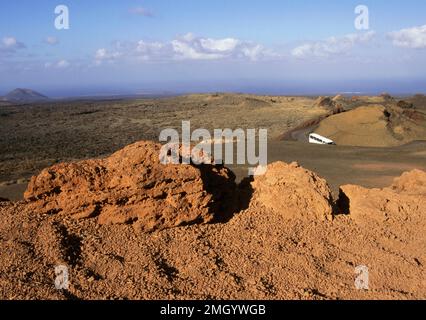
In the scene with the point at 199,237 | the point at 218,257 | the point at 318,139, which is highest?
the point at 199,237

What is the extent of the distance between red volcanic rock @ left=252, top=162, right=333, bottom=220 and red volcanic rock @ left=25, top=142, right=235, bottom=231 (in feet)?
3.68

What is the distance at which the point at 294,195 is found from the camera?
716 cm

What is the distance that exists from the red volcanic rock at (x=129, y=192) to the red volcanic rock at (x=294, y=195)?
112cm

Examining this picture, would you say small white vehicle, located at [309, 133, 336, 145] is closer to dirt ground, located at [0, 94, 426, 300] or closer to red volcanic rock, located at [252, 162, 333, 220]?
dirt ground, located at [0, 94, 426, 300]

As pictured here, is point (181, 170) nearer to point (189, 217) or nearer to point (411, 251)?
point (189, 217)

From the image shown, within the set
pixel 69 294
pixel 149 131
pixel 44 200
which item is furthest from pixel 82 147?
pixel 69 294

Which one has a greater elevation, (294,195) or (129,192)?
(129,192)

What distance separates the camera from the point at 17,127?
4291 centimetres

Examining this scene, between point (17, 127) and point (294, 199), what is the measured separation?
4053 cm

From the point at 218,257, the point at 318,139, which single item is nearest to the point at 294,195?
the point at 218,257

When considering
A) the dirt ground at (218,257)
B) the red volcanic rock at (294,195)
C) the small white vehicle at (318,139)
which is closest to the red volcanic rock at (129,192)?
the dirt ground at (218,257)

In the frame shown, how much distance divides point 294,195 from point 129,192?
2481 mm

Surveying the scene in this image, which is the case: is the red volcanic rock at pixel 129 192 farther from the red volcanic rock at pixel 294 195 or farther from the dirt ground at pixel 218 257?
the red volcanic rock at pixel 294 195

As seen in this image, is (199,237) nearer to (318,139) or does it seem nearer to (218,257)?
(218,257)
